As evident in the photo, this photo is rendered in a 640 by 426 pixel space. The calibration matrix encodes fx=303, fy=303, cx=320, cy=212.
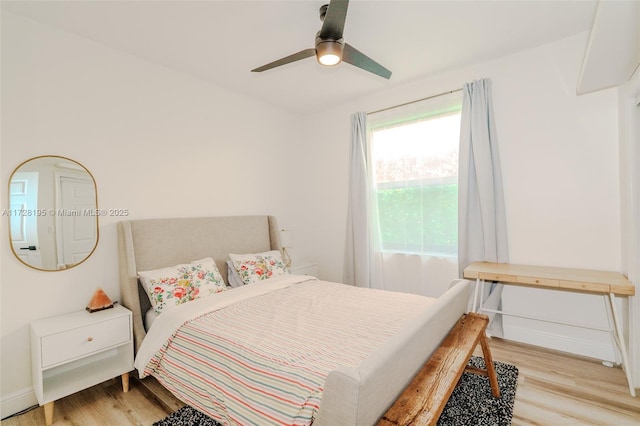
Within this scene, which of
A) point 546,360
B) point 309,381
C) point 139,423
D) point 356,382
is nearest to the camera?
point 356,382

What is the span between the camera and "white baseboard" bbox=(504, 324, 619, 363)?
2524mm

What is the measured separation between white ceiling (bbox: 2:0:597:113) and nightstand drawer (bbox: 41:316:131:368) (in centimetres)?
221

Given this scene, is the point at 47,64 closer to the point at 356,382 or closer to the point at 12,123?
the point at 12,123

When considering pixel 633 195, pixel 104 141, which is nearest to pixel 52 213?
pixel 104 141

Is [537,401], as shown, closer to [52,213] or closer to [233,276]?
[233,276]

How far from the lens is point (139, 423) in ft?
6.31

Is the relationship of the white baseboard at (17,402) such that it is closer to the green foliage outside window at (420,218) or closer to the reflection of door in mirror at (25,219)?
the reflection of door in mirror at (25,219)

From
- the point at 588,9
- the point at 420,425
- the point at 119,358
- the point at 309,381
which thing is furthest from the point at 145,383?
the point at 588,9

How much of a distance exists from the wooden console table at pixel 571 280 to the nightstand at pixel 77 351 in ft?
9.44

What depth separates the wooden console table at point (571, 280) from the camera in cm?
211

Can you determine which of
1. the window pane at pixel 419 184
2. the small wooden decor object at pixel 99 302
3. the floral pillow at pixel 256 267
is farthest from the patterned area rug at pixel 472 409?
the window pane at pixel 419 184

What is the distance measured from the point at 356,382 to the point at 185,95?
3.10m

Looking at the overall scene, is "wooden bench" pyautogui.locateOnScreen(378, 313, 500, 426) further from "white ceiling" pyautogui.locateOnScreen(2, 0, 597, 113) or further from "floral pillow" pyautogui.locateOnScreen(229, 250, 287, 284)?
"white ceiling" pyautogui.locateOnScreen(2, 0, 597, 113)

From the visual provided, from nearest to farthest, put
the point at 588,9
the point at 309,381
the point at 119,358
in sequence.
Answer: the point at 309,381 → the point at 588,9 → the point at 119,358
